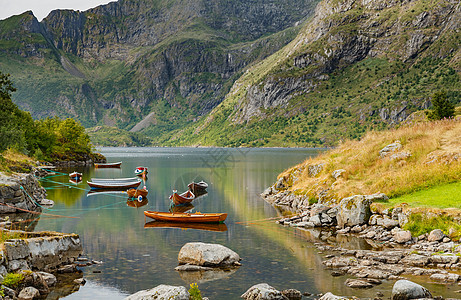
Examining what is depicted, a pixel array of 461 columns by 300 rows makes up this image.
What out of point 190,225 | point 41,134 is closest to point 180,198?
point 190,225

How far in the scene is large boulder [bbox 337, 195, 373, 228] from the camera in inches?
1337

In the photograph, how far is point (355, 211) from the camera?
3444 centimetres

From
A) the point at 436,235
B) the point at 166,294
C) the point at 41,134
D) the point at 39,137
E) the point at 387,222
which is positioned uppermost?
the point at 41,134

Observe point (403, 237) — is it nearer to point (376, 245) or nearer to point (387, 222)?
point (376, 245)

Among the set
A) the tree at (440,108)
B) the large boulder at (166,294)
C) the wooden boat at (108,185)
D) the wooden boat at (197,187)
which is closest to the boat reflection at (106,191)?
the wooden boat at (108,185)

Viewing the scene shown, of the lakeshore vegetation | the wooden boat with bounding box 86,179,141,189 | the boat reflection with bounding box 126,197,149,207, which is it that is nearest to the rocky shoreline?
the boat reflection with bounding box 126,197,149,207

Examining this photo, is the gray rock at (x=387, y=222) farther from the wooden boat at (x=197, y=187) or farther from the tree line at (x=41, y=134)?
the tree line at (x=41, y=134)

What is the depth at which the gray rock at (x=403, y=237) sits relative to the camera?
93.4ft

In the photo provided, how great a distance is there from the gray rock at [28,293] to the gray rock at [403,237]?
24286 mm

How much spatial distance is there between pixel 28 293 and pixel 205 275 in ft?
31.8

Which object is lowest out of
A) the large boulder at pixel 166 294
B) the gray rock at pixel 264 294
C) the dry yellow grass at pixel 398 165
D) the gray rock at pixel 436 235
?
the gray rock at pixel 264 294

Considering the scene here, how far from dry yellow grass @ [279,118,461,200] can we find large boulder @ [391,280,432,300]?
1801cm

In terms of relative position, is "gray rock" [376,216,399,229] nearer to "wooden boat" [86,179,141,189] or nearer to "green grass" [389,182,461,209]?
"green grass" [389,182,461,209]

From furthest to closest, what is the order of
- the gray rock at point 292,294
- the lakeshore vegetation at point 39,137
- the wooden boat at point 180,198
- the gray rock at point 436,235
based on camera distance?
1. the lakeshore vegetation at point 39,137
2. the wooden boat at point 180,198
3. the gray rock at point 436,235
4. the gray rock at point 292,294
